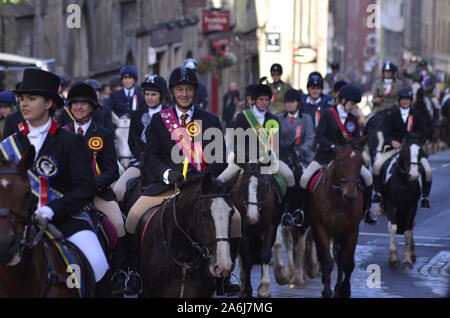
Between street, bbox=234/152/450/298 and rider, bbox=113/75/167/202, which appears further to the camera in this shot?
street, bbox=234/152/450/298

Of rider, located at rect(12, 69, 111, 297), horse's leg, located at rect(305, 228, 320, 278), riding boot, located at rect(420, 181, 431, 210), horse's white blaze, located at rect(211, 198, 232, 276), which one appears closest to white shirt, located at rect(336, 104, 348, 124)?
horse's leg, located at rect(305, 228, 320, 278)

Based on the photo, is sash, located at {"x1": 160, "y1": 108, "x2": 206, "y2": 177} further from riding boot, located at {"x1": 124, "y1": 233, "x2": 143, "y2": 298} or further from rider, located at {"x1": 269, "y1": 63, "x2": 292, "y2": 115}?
rider, located at {"x1": 269, "y1": 63, "x2": 292, "y2": 115}

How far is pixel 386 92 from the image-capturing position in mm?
24391

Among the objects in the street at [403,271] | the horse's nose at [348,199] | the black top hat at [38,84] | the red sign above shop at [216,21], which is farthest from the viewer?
the red sign above shop at [216,21]

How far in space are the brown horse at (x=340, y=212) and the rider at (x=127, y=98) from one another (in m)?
5.34

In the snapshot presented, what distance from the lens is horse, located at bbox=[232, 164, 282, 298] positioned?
12773 millimetres

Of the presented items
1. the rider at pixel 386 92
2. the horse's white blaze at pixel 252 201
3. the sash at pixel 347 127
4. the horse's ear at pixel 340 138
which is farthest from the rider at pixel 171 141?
the rider at pixel 386 92

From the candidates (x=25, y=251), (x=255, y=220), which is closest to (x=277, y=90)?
(x=255, y=220)

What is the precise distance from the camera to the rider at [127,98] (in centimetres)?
1822

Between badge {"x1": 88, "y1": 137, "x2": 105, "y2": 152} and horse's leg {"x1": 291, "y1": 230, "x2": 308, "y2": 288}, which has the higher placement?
badge {"x1": 88, "y1": 137, "x2": 105, "y2": 152}

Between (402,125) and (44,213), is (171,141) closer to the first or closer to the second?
(44,213)

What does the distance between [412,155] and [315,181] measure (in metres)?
2.63

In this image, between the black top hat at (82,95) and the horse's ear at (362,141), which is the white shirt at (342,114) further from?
the black top hat at (82,95)

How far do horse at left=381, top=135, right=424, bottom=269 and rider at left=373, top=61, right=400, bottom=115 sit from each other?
7.77 meters
